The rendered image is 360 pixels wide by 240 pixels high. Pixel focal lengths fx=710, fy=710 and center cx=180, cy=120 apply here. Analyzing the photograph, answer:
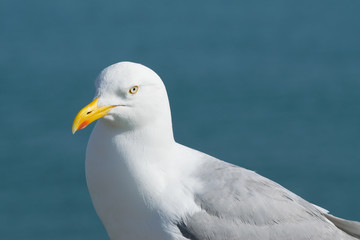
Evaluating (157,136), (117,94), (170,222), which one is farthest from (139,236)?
(117,94)

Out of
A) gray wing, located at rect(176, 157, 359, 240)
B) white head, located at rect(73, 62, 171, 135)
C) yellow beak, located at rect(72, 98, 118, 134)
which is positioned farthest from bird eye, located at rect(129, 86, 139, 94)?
gray wing, located at rect(176, 157, 359, 240)

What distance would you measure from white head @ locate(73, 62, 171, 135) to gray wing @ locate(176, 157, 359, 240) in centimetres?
31

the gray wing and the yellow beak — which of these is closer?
the yellow beak

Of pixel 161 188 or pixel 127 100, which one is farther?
pixel 161 188

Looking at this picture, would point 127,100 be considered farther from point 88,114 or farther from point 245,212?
point 245,212

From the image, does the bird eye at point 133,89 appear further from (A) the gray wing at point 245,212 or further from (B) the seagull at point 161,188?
(A) the gray wing at point 245,212

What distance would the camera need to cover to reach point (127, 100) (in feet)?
8.31

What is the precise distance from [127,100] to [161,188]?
1.18 ft

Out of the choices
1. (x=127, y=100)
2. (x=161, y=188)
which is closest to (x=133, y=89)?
(x=127, y=100)

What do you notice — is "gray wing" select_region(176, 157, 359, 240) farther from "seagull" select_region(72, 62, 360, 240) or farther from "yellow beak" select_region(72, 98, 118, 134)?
"yellow beak" select_region(72, 98, 118, 134)

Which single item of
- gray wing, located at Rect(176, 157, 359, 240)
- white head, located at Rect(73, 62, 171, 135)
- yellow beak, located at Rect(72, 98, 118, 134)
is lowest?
gray wing, located at Rect(176, 157, 359, 240)

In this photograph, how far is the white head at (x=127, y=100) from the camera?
97.3 inches

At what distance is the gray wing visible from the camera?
8.68 ft

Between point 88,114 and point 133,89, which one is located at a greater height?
point 133,89
